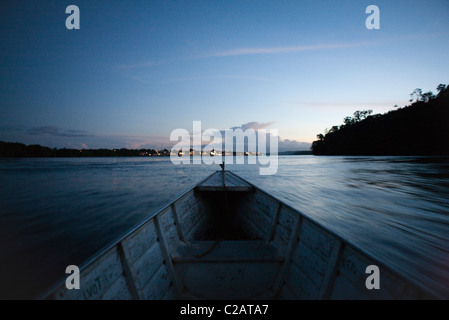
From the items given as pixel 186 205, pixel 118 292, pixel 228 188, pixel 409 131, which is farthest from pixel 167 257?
pixel 409 131

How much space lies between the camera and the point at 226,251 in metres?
Answer: 3.67

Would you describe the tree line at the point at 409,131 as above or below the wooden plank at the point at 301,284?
above

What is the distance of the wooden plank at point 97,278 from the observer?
1577mm

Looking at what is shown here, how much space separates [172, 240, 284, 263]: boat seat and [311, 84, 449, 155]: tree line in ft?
315

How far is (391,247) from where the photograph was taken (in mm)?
4996

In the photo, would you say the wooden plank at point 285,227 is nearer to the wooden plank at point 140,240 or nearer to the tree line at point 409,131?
the wooden plank at point 140,240

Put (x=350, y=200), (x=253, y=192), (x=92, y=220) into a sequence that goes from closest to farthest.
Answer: (x=253, y=192) → (x=92, y=220) → (x=350, y=200)

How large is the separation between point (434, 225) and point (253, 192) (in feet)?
21.8

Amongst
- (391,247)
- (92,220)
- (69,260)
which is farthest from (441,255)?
(92,220)

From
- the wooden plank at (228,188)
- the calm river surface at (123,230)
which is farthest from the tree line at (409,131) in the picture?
the wooden plank at (228,188)

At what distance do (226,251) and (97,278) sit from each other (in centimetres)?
232

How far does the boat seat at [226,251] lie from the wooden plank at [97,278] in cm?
113

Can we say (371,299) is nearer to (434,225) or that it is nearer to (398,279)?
(398,279)

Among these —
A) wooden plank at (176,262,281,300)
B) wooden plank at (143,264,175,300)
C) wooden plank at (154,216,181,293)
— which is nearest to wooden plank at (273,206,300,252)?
wooden plank at (176,262,281,300)
